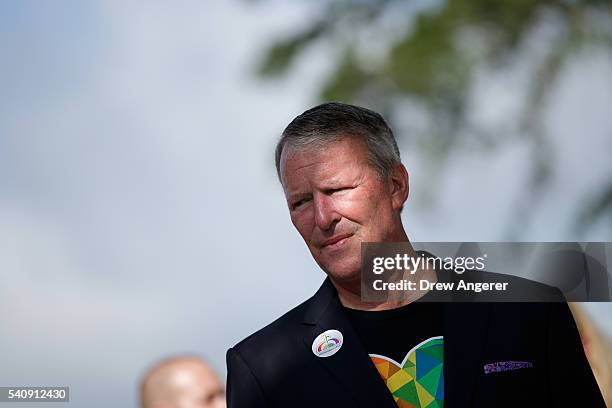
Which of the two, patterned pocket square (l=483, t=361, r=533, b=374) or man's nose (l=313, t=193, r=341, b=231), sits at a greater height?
man's nose (l=313, t=193, r=341, b=231)

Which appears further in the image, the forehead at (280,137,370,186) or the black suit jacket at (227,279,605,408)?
the forehead at (280,137,370,186)

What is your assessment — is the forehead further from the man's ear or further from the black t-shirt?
the black t-shirt

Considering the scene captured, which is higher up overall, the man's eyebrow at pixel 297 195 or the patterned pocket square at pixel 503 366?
the man's eyebrow at pixel 297 195

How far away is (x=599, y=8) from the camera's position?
4.36 metres

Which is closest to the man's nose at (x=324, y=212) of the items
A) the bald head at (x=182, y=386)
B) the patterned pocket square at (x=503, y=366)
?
the patterned pocket square at (x=503, y=366)

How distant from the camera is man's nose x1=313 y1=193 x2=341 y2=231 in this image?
5.49 ft

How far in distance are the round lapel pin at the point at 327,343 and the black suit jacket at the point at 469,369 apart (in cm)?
1

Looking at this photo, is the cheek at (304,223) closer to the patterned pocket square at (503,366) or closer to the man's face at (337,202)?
the man's face at (337,202)

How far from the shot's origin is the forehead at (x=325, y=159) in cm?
172

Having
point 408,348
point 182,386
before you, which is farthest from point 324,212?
point 182,386

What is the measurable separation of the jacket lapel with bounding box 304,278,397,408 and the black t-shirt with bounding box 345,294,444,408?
3 cm

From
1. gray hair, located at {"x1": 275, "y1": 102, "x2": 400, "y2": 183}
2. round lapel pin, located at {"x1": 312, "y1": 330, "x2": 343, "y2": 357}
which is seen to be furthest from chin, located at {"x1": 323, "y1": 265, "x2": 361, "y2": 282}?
gray hair, located at {"x1": 275, "y1": 102, "x2": 400, "y2": 183}

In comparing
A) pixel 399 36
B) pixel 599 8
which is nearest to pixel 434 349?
pixel 399 36

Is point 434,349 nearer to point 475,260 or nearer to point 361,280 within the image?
point 361,280
